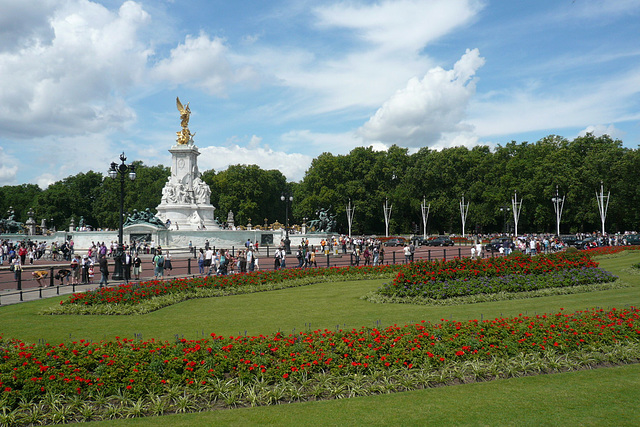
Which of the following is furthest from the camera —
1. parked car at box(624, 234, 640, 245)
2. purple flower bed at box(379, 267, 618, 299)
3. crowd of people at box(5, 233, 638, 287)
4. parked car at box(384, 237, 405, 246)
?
parked car at box(384, 237, 405, 246)

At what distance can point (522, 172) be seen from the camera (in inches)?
2785

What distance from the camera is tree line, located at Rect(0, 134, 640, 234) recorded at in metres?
65.2

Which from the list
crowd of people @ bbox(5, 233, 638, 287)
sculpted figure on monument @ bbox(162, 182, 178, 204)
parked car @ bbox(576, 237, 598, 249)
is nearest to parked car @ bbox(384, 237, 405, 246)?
crowd of people @ bbox(5, 233, 638, 287)

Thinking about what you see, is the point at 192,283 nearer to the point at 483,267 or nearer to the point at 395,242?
the point at 483,267

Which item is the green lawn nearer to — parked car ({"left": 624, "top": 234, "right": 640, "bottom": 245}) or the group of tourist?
the group of tourist

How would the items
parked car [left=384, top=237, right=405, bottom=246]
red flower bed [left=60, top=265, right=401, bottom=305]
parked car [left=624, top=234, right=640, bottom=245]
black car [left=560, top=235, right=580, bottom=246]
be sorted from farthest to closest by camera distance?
parked car [left=384, top=237, right=405, bottom=246] → black car [left=560, top=235, right=580, bottom=246] → parked car [left=624, top=234, right=640, bottom=245] → red flower bed [left=60, top=265, right=401, bottom=305]

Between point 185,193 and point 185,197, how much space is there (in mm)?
418

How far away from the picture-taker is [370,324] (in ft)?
36.8

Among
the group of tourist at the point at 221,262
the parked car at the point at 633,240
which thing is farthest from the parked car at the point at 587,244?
the group of tourist at the point at 221,262

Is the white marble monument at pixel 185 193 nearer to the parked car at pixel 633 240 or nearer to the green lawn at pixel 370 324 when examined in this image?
the green lawn at pixel 370 324

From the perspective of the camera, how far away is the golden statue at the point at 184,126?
5450cm

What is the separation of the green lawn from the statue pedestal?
34415 millimetres

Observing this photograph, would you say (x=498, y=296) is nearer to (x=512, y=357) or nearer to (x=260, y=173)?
(x=512, y=357)

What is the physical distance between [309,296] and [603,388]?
406 inches
